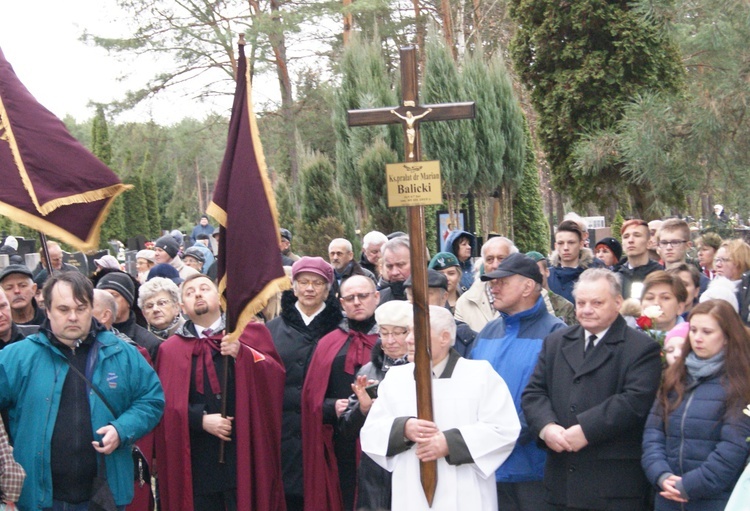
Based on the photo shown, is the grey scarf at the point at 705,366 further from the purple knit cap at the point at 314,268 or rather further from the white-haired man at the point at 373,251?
the white-haired man at the point at 373,251

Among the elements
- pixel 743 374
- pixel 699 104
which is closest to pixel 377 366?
pixel 743 374

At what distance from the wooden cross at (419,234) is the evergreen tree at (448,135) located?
1400 cm

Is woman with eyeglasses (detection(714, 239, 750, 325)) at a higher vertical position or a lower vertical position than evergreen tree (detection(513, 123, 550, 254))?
lower

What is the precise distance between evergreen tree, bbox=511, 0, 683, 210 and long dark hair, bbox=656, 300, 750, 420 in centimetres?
917

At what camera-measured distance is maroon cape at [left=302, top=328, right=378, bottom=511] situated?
6.27m

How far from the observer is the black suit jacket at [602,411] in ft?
16.1

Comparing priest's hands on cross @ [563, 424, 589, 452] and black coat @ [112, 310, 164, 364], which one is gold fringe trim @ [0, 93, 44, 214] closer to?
black coat @ [112, 310, 164, 364]

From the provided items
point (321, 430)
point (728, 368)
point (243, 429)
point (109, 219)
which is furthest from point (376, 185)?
point (109, 219)

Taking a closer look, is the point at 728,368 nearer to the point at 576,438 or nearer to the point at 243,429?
the point at 576,438

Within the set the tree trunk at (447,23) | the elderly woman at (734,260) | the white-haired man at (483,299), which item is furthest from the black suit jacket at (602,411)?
the tree trunk at (447,23)

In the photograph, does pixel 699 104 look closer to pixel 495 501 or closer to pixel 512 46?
pixel 495 501

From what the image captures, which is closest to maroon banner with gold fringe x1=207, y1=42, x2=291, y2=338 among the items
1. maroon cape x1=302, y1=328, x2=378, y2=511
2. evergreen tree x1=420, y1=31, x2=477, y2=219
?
maroon cape x1=302, y1=328, x2=378, y2=511

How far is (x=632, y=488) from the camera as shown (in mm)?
4945

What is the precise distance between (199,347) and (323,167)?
14.0m
